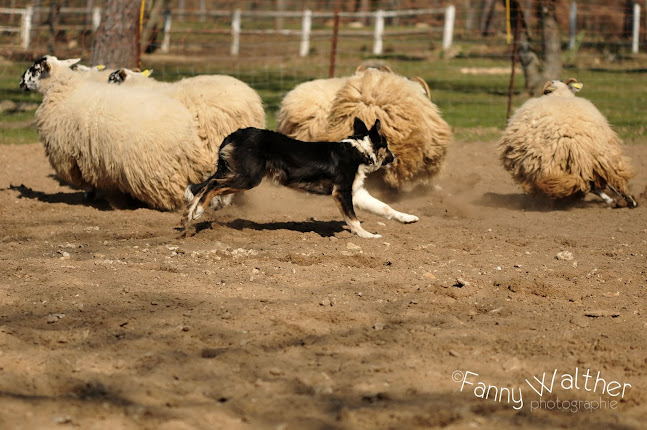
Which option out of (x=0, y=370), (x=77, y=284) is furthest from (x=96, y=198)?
(x=0, y=370)

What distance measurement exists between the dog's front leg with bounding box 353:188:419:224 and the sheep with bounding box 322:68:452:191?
3.97 ft

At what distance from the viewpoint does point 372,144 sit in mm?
7285

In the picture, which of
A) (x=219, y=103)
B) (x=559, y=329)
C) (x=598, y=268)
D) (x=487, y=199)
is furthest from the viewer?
(x=487, y=199)

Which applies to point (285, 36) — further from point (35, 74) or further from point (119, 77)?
point (35, 74)

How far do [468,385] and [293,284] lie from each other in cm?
179

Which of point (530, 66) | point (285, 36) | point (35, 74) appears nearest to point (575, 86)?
point (35, 74)

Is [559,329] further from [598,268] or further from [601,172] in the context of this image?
[601,172]

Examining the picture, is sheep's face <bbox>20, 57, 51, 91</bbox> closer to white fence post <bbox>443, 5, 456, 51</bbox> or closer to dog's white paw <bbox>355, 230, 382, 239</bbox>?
dog's white paw <bbox>355, 230, 382, 239</bbox>

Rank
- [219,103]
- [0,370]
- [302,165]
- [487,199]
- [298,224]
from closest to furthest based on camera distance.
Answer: [0,370] < [302,165] < [298,224] < [219,103] < [487,199]

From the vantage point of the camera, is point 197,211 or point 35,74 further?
point 35,74

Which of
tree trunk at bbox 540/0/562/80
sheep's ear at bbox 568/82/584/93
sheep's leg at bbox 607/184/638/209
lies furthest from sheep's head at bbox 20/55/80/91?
tree trunk at bbox 540/0/562/80

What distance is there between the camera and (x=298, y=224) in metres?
7.64
